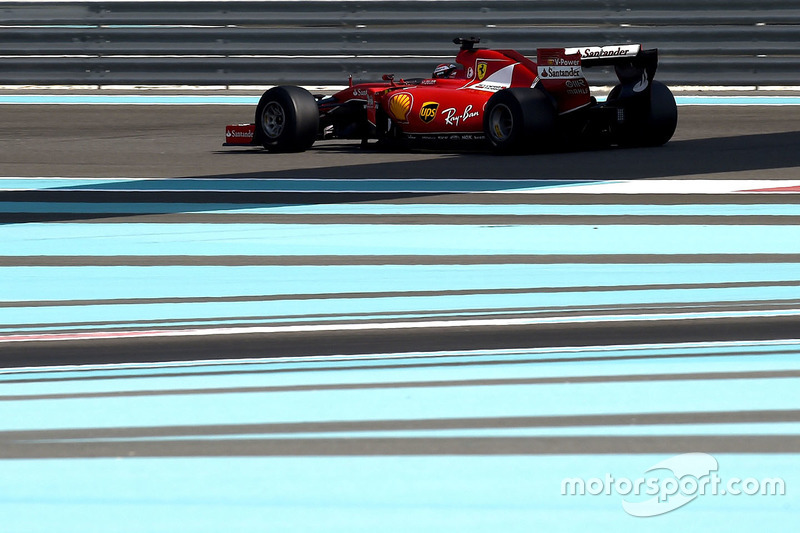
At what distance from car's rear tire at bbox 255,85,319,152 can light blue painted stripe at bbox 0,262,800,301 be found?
18.8 ft

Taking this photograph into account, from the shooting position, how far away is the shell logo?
11328mm

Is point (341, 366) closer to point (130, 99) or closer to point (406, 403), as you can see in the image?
point (406, 403)

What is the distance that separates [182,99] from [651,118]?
9.47 meters

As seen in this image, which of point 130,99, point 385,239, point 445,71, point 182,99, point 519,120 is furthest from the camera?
point 130,99

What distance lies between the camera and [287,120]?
11.6m

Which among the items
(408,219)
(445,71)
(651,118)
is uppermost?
(445,71)

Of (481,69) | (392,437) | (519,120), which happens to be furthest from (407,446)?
(481,69)

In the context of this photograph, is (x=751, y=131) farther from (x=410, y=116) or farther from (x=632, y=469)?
(x=632, y=469)

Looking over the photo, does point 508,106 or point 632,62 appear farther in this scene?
point 632,62

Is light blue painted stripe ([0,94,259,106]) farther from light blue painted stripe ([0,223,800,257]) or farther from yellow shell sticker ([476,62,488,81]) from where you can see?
light blue painted stripe ([0,223,800,257])

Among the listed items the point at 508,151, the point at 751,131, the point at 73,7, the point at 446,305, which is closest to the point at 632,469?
the point at 446,305

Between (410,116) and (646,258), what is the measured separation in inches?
218

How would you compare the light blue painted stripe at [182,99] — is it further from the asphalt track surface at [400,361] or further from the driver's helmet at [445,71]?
the asphalt track surface at [400,361]

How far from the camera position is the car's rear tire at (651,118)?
1123 centimetres
